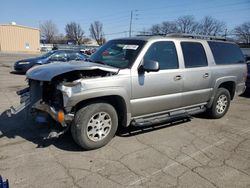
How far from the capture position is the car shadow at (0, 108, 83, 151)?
447cm

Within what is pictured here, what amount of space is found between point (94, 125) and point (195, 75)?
8.24 ft

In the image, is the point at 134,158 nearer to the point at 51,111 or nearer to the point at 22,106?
the point at 51,111

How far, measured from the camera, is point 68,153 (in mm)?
4172

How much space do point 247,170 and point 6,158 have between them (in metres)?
3.60

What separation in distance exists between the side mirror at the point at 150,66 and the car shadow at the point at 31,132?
1752 millimetres

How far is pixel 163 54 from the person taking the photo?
5.01 metres

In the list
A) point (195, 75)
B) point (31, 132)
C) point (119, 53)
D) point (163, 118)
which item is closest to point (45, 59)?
point (31, 132)

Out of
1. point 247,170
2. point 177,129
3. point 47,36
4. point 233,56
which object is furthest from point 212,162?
point 47,36

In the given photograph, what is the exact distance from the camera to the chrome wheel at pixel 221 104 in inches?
252

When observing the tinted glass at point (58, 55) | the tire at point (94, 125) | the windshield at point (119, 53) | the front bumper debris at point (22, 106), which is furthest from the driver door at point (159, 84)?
the tinted glass at point (58, 55)

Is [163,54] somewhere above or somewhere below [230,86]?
above

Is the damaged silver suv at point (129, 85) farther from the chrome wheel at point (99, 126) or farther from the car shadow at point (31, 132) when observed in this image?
the car shadow at point (31, 132)

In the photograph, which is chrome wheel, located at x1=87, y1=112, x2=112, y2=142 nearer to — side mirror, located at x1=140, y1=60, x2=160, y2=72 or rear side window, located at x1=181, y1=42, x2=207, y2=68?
side mirror, located at x1=140, y1=60, x2=160, y2=72

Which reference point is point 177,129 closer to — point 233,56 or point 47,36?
point 233,56
